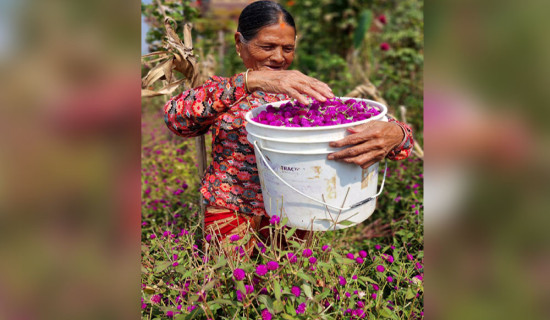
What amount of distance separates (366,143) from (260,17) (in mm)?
756

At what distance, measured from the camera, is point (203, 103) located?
145 cm

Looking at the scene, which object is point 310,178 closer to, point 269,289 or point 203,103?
point 269,289

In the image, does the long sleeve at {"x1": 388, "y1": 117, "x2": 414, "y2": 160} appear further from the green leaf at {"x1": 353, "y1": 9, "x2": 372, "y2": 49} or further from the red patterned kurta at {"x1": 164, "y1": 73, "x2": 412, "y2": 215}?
the green leaf at {"x1": 353, "y1": 9, "x2": 372, "y2": 49}

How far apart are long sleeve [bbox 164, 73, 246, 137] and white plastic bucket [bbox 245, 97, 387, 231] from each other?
0.12 metres

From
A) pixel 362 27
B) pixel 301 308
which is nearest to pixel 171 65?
pixel 301 308

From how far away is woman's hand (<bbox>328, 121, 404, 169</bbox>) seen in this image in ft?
4.11

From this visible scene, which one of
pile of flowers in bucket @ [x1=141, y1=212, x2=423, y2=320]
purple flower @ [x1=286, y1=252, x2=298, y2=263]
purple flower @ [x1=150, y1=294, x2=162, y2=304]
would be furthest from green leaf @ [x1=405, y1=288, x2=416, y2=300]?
purple flower @ [x1=150, y1=294, x2=162, y2=304]
